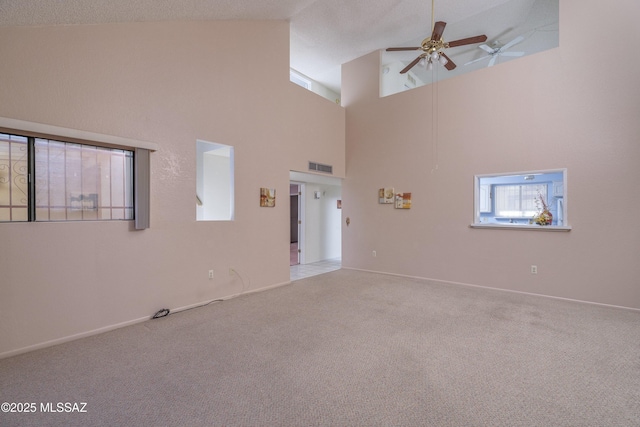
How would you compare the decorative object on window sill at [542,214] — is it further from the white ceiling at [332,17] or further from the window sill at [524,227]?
the white ceiling at [332,17]

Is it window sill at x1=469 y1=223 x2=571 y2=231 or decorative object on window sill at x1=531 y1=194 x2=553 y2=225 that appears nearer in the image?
window sill at x1=469 y1=223 x2=571 y2=231

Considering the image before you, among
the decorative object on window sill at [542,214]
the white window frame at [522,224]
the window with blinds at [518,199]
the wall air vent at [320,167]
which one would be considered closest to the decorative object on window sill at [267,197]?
the wall air vent at [320,167]

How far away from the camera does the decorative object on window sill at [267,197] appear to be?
482 cm

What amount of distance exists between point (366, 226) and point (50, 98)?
5430 millimetres

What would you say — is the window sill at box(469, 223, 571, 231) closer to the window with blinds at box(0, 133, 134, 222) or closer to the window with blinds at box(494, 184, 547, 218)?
the window with blinds at box(494, 184, 547, 218)

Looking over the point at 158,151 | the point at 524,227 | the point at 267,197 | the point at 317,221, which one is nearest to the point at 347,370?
the point at 267,197

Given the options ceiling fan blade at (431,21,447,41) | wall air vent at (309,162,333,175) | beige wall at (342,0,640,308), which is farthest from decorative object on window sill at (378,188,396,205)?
ceiling fan blade at (431,21,447,41)

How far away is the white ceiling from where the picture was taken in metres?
2.73

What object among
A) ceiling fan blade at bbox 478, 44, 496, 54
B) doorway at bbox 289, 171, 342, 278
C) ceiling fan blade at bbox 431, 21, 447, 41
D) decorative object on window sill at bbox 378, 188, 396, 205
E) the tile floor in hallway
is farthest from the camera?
doorway at bbox 289, 171, 342, 278

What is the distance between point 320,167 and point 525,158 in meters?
3.66

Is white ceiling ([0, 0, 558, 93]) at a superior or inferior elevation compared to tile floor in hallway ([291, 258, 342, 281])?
superior

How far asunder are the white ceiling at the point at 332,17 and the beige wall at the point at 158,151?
0.24 metres

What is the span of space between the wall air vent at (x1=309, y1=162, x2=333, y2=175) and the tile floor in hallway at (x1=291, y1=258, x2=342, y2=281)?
229cm

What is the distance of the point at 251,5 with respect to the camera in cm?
407
